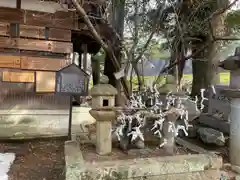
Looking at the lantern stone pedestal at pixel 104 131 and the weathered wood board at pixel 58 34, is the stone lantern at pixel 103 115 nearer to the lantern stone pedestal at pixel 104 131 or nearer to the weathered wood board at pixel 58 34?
the lantern stone pedestal at pixel 104 131

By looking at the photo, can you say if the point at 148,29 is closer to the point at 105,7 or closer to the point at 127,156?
the point at 105,7

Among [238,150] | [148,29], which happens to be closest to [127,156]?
[238,150]

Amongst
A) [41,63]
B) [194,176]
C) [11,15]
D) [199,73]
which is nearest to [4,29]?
[11,15]

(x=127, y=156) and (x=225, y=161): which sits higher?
(x=127, y=156)

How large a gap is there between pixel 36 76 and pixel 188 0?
154 inches

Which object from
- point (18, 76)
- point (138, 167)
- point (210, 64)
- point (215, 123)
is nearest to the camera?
point (138, 167)

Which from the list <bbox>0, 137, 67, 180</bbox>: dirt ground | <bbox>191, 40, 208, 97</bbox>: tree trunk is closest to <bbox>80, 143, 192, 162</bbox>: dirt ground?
<bbox>0, 137, 67, 180</bbox>: dirt ground

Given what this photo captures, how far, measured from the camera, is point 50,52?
18.3ft

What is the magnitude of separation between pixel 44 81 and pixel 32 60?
53cm

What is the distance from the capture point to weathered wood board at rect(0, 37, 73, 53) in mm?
5262

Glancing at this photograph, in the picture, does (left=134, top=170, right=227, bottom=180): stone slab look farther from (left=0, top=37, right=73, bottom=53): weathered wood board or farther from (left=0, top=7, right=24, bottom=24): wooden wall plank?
(left=0, top=7, right=24, bottom=24): wooden wall plank

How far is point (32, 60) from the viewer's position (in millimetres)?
5418

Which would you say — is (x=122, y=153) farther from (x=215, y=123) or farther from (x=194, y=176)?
(x=215, y=123)

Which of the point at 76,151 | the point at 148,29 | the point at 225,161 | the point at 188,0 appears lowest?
the point at 225,161
